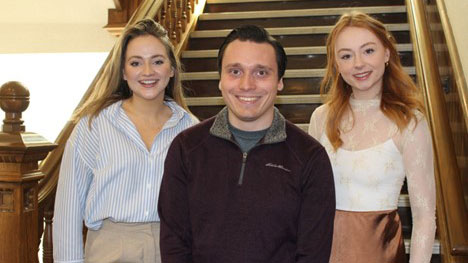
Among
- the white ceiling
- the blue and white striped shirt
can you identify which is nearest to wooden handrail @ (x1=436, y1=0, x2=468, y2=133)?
the blue and white striped shirt

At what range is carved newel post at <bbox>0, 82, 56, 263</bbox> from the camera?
222 centimetres

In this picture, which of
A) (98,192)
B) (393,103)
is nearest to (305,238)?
(393,103)

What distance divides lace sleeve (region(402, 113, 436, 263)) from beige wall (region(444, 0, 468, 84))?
174 centimetres

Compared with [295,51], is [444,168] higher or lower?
lower

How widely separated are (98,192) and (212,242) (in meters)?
0.54

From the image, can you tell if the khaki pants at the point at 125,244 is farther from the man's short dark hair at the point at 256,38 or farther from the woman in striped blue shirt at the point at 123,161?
the man's short dark hair at the point at 256,38

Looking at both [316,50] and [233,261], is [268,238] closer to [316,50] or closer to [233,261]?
[233,261]

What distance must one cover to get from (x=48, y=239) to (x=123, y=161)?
79 cm

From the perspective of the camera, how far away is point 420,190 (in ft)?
5.93

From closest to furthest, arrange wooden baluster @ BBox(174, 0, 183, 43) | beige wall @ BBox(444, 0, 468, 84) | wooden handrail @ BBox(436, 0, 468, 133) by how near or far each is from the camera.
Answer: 1. wooden handrail @ BBox(436, 0, 468, 133)
2. beige wall @ BBox(444, 0, 468, 84)
3. wooden baluster @ BBox(174, 0, 183, 43)

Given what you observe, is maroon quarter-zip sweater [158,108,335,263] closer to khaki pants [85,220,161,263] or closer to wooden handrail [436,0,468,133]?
khaki pants [85,220,161,263]

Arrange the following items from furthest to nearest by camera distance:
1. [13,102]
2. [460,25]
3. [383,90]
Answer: [460,25] → [13,102] → [383,90]

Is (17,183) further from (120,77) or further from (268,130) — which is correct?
(268,130)

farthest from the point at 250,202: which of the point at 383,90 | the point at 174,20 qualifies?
the point at 174,20
